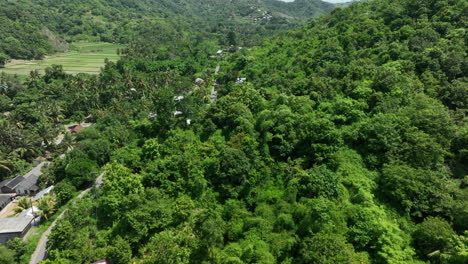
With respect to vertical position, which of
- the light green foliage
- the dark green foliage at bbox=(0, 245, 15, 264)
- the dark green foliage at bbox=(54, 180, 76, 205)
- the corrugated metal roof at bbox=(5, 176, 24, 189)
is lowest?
the corrugated metal roof at bbox=(5, 176, 24, 189)

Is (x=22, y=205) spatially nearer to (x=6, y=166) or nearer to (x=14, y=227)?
(x=14, y=227)

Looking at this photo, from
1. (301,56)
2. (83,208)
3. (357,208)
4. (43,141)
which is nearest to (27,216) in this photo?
(83,208)

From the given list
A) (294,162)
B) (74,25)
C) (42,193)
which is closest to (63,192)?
(42,193)

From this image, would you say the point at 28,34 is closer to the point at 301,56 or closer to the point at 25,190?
the point at 25,190

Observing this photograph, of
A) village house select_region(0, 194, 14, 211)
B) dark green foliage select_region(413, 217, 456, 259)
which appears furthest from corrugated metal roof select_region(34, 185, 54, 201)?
dark green foliage select_region(413, 217, 456, 259)

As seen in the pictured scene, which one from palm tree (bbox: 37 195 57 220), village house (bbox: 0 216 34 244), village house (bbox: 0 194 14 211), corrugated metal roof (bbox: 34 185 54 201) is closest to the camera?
village house (bbox: 0 216 34 244)

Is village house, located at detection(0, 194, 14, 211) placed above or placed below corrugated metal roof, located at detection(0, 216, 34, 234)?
below

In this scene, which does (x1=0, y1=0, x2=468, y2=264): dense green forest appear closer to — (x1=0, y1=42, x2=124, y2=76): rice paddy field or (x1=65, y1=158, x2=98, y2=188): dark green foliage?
(x1=65, y1=158, x2=98, y2=188): dark green foliage
